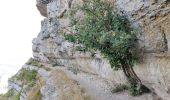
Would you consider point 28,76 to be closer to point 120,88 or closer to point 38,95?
point 38,95

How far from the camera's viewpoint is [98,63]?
25391mm

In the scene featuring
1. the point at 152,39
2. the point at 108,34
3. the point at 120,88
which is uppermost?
the point at 108,34

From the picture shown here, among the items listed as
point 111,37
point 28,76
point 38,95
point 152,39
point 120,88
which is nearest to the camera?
point 152,39

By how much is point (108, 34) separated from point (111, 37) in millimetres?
229

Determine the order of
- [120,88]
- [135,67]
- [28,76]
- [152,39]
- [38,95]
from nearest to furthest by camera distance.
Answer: [152,39]
[135,67]
[120,88]
[38,95]
[28,76]

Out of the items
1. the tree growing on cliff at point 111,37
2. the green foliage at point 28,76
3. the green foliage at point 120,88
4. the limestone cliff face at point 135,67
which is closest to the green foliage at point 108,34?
the tree growing on cliff at point 111,37

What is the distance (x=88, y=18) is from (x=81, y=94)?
14.5 feet

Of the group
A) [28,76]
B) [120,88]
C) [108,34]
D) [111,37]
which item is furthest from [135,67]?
[28,76]

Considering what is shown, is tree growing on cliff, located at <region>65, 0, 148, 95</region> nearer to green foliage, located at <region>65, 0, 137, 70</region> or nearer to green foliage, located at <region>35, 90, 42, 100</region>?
green foliage, located at <region>65, 0, 137, 70</region>

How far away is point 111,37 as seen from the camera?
1703 cm

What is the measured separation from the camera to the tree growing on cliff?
1702 cm

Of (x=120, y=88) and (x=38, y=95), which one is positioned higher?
(x=120, y=88)

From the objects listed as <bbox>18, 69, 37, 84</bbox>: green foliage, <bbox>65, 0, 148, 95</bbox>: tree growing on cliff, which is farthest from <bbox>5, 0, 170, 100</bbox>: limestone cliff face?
<bbox>18, 69, 37, 84</bbox>: green foliage

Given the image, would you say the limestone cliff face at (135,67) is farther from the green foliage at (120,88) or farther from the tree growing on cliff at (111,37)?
the tree growing on cliff at (111,37)
